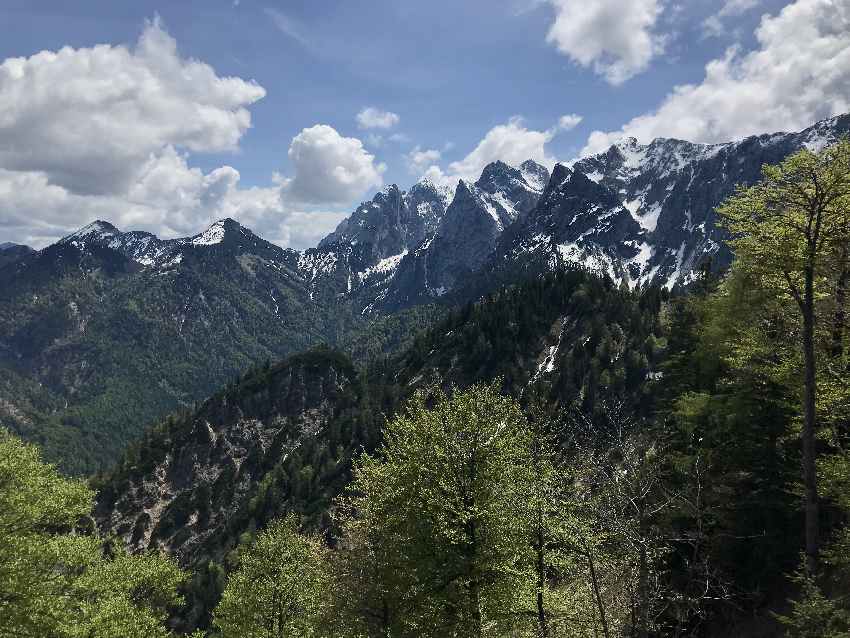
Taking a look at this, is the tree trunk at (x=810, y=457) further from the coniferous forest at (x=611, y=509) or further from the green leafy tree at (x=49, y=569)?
the green leafy tree at (x=49, y=569)

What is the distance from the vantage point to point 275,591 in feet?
138

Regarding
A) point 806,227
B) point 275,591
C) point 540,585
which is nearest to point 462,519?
point 540,585

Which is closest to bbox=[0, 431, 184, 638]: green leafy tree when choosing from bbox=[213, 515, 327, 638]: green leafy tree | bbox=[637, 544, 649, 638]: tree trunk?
bbox=[213, 515, 327, 638]: green leafy tree

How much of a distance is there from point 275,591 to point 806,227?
1741 inches

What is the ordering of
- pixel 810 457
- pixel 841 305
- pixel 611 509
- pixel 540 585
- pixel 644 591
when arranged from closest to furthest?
pixel 644 591 → pixel 611 509 → pixel 810 457 → pixel 841 305 → pixel 540 585

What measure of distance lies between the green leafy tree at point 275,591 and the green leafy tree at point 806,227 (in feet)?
112

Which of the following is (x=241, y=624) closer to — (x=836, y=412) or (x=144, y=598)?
(x=144, y=598)

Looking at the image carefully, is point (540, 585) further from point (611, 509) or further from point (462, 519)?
point (611, 509)

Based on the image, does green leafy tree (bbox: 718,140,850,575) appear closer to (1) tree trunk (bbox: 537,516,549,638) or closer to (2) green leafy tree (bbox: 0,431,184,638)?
(1) tree trunk (bbox: 537,516,549,638)

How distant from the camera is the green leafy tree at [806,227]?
2097 centimetres

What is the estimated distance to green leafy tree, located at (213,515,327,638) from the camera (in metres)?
41.6

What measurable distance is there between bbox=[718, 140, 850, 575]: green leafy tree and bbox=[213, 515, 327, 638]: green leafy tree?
3400 centimetres

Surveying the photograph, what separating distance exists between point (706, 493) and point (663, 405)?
116ft

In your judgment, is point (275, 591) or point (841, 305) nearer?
point (841, 305)
